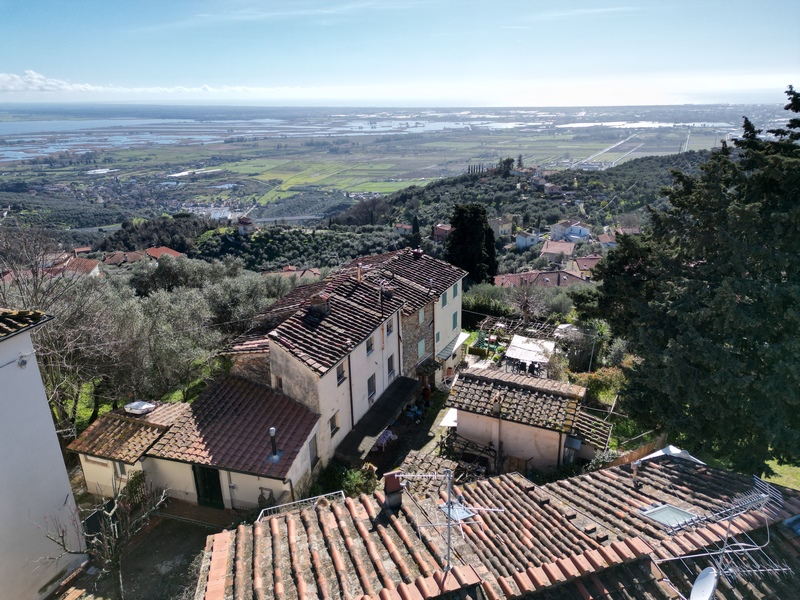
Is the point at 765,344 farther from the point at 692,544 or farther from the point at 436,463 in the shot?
the point at 436,463

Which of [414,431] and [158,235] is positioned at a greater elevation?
[414,431]

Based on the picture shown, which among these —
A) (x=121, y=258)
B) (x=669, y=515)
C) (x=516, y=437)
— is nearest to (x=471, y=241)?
(x=516, y=437)

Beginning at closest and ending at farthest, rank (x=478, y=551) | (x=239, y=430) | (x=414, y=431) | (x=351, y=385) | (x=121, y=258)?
(x=478, y=551) → (x=239, y=430) → (x=351, y=385) → (x=414, y=431) → (x=121, y=258)

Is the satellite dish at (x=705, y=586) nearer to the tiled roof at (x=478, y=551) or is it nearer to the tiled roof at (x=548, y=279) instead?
the tiled roof at (x=478, y=551)

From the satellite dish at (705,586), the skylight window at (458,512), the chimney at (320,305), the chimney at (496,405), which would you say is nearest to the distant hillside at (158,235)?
the chimney at (320,305)

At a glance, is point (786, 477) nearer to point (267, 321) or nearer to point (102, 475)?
point (267, 321)

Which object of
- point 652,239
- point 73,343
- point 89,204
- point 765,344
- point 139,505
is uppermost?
point 652,239

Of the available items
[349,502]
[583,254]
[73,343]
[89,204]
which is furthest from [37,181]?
[349,502]
